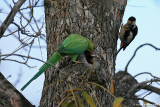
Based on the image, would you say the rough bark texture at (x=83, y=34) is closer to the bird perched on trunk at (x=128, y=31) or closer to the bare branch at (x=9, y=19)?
the bare branch at (x=9, y=19)

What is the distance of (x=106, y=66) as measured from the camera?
7.13 feet

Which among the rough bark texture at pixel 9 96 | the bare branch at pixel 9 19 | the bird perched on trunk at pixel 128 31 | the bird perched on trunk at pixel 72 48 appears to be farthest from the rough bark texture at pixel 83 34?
the bird perched on trunk at pixel 128 31

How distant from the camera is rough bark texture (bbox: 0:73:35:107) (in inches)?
65.5

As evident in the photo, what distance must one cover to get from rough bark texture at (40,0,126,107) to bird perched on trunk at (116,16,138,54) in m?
1.18

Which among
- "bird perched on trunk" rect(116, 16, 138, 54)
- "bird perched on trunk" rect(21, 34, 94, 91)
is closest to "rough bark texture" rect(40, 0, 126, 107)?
"bird perched on trunk" rect(21, 34, 94, 91)

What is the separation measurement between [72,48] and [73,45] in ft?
0.09

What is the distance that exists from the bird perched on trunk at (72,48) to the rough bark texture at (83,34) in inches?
2.6

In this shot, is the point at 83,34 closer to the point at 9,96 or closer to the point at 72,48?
the point at 72,48

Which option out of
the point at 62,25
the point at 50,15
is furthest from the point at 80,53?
the point at 50,15

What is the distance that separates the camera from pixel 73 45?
2.17m

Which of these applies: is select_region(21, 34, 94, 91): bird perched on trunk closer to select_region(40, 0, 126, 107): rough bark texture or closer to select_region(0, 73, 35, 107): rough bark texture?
select_region(40, 0, 126, 107): rough bark texture

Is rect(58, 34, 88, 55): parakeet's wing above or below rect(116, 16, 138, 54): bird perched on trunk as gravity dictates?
above

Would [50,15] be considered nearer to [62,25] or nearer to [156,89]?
[62,25]

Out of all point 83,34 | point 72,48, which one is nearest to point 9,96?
point 72,48
